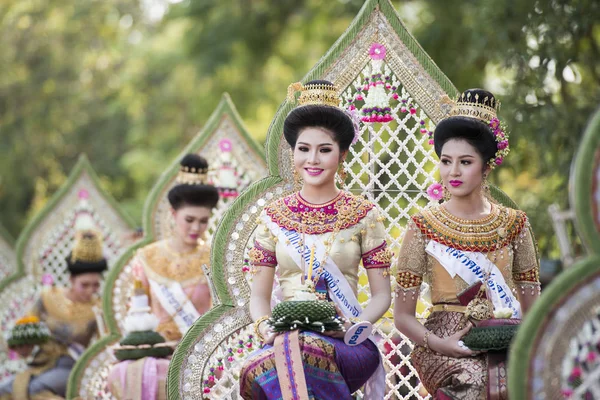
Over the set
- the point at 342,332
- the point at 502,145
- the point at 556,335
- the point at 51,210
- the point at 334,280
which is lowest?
the point at 556,335

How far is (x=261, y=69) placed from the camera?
1773 centimetres

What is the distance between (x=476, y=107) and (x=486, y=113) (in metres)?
0.06

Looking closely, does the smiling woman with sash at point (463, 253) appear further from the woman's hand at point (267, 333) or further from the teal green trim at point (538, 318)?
the teal green trim at point (538, 318)

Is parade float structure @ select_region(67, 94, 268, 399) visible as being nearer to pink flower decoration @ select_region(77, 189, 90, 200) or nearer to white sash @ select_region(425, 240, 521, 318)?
pink flower decoration @ select_region(77, 189, 90, 200)

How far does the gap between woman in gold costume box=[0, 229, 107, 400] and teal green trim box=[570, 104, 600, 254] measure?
5501 mm

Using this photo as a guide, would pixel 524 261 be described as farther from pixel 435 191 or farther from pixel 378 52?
pixel 378 52

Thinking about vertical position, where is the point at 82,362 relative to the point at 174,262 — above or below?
below

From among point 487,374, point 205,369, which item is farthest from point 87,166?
point 487,374

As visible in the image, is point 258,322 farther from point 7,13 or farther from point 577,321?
point 7,13

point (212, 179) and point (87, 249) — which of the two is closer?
point (212, 179)

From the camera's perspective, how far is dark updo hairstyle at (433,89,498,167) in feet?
17.9

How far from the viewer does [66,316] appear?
972cm

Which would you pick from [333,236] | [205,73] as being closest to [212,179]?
[333,236]

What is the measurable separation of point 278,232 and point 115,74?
18032 mm
